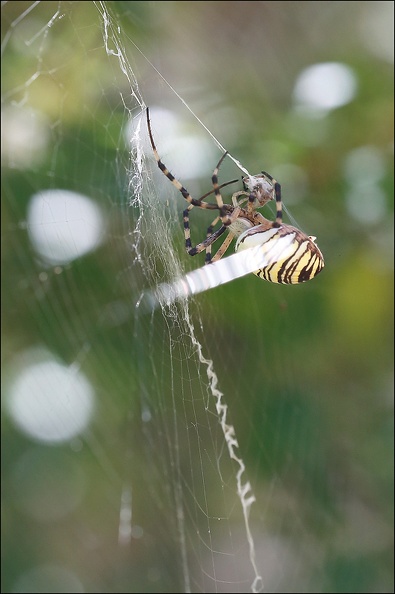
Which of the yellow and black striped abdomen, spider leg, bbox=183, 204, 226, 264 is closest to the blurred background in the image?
spider leg, bbox=183, 204, 226, 264

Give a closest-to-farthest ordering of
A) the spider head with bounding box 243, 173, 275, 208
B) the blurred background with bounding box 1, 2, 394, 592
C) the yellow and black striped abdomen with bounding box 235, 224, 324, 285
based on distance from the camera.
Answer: the yellow and black striped abdomen with bounding box 235, 224, 324, 285
the spider head with bounding box 243, 173, 275, 208
the blurred background with bounding box 1, 2, 394, 592

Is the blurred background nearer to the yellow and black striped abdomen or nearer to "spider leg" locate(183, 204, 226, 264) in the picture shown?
"spider leg" locate(183, 204, 226, 264)

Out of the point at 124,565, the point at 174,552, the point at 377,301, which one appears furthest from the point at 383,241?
the point at 124,565

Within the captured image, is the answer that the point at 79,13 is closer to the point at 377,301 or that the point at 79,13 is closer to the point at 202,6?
the point at 202,6

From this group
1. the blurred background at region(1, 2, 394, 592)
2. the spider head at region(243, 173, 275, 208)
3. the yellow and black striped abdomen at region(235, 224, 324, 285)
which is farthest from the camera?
the blurred background at region(1, 2, 394, 592)

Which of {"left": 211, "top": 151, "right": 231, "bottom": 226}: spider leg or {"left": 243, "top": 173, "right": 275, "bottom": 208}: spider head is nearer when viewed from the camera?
{"left": 211, "top": 151, "right": 231, "bottom": 226}: spider leg

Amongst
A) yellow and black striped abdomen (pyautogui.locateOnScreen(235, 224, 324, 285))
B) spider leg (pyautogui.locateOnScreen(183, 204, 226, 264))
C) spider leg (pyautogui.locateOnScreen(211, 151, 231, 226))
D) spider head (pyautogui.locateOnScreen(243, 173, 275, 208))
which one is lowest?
yellow and black striped abdomen (pyautogui.locateOnScreen(235, 224, 324, 285))

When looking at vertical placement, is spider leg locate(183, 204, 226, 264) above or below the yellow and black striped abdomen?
above
